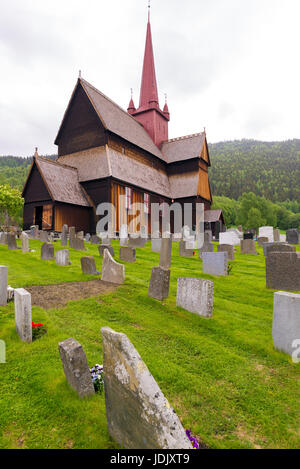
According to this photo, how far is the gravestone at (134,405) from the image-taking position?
189cm

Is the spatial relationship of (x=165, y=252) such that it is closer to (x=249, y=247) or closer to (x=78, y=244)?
(x=78, y=244)

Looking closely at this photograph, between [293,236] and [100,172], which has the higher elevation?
[100,172]

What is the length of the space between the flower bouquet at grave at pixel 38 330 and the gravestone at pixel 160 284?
2.72 meters

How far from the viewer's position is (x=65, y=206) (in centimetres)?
2262

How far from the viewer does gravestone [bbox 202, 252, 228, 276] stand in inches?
355

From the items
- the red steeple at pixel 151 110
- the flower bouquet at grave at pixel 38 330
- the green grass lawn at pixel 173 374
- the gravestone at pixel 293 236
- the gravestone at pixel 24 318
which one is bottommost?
the green grass lawn at pixel 173 374

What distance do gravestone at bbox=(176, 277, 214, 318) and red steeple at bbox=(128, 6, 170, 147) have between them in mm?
34311

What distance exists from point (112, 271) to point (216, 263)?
3750 mm

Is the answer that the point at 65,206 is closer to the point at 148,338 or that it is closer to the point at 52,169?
the point at 52,169

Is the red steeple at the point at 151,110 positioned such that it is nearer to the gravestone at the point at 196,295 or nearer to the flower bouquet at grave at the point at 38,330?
the gravestone at the point at 196,295

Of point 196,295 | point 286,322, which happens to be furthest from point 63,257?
point 286,322

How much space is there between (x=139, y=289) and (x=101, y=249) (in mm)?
5192

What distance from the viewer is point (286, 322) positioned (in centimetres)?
412

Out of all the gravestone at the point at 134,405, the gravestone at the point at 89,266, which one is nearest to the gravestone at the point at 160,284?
the gravestone at the point at 89,266
